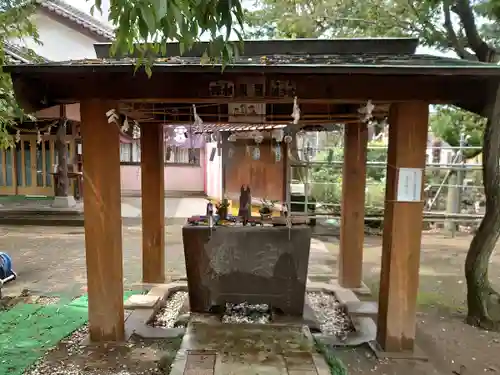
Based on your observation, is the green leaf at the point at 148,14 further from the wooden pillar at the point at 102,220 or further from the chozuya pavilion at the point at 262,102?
the wooden pillar at the point at 102,220

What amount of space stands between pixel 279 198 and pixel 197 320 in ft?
15.8

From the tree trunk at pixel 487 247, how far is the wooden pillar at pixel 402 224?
5.13ft

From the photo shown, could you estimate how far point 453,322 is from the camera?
228 inches

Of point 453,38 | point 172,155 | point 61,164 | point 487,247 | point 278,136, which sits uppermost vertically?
point 453,38

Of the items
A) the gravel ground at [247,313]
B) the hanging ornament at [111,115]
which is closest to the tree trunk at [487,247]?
the gravel ground at [247,313]

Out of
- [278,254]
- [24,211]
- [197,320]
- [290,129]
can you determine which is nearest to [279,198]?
[290,129]

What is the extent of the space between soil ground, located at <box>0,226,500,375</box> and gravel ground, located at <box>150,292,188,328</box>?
2.62 feet

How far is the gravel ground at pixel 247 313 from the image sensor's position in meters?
5.55

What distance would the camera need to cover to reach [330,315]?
6.03m

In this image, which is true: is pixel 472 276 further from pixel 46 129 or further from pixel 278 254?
pixel 46 129

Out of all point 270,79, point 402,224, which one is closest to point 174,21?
point 270,79

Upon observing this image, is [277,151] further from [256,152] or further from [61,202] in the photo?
[61,202]

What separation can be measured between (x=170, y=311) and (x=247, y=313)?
124 centimetres

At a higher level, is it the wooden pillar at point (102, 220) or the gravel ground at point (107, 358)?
the wooden pillar at point (102, 220)
